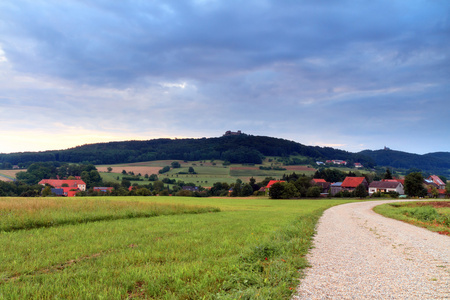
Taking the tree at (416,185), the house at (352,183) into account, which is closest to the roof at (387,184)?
the house at (352,183)

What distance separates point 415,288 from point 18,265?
937 centimetres

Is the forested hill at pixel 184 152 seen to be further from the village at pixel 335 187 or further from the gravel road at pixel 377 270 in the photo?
the gravel road at pixel 377 270

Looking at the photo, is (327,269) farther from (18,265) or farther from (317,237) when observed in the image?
(18,265)

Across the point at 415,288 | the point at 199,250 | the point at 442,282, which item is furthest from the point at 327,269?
the point at 199,250

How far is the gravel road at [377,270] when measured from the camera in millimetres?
5266

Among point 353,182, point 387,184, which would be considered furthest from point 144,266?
point 353,182

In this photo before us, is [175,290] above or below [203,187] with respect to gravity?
above

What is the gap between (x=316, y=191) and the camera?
69.6 m

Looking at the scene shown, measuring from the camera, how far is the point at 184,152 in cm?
15138

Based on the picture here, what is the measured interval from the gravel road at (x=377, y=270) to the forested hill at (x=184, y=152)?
13333 centimetres

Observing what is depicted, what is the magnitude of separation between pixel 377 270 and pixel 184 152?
14707cm

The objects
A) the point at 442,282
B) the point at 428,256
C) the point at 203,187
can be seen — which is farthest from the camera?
the point at 203,187

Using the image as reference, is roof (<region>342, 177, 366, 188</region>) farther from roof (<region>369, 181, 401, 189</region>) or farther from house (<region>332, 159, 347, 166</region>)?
house (<region>332, 159, 347, 166</region>)

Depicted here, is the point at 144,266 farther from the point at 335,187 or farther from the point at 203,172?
the point at 203,172
